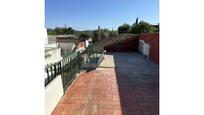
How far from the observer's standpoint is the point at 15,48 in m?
2.17

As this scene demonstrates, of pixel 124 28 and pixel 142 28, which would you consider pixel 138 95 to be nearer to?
pixel 142 28

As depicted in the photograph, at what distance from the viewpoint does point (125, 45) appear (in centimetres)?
1853

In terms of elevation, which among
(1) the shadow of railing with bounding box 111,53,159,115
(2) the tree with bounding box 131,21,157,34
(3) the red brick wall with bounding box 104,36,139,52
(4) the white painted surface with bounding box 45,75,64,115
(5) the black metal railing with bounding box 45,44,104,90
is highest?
(2) the tree with bounding box 131,21,157,34

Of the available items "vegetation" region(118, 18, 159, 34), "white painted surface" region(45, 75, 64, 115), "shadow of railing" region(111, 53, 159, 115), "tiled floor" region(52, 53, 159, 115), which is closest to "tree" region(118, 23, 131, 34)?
"vegetation" region(118, 18, 159, 34)

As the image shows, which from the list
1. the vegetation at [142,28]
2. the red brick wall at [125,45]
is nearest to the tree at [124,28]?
the vegetation at [142,28]

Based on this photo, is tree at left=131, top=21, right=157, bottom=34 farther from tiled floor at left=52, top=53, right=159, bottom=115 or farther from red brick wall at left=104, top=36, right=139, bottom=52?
tiled floor at left=52, top=53, right=159, bottom=115

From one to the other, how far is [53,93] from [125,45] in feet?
48.1

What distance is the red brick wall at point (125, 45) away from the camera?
18.5 m

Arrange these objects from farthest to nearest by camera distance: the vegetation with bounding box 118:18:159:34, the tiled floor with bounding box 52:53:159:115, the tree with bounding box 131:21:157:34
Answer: the tree with bounding box 131:21:157:34
the vegetation with bounding box 118:18:159:34
the tiled floor with bounding box 52:53:159:115

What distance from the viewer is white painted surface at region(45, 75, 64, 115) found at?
3853 mm

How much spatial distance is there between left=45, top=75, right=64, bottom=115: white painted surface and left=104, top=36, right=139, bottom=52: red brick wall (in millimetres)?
13593
